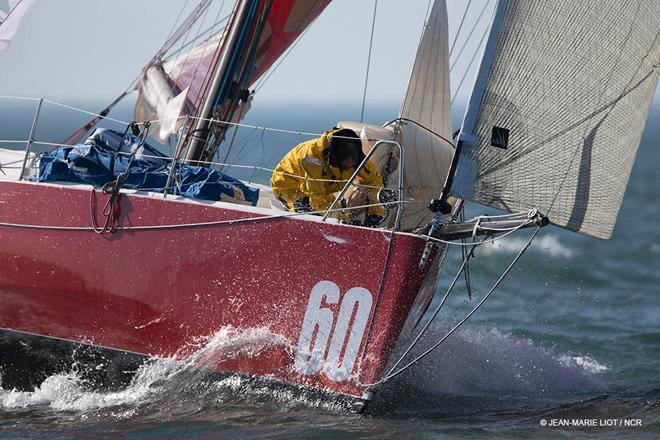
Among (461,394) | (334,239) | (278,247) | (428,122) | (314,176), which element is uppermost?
(428,122)

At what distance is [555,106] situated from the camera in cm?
677

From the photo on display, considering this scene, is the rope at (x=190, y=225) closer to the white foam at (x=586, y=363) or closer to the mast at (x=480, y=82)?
the mast at (x=480, y=82)

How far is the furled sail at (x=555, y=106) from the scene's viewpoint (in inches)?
262

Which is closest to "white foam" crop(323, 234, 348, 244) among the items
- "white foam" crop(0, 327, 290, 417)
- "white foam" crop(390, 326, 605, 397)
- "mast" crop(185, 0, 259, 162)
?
"white foam" crop(0, 327, 290, 417)

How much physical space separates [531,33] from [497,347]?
365 centimetres

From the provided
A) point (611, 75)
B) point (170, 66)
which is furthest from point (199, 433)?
point (170, 66)

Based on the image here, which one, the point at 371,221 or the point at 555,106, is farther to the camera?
the point at 371,221

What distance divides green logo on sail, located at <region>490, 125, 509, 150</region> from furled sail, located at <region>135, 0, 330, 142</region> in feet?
11.2

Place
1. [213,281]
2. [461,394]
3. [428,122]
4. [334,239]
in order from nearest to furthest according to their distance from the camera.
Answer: [334,239], [213,281], [461,394], [428,122]

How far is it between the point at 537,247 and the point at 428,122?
8351 millimetres

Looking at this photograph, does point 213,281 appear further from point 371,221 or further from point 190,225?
point 371,221

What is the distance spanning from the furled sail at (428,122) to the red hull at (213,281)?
35.6 inches

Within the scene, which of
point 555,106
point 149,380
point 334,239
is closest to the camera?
point 555,106

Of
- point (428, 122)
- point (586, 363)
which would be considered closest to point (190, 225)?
point (428, 122)
